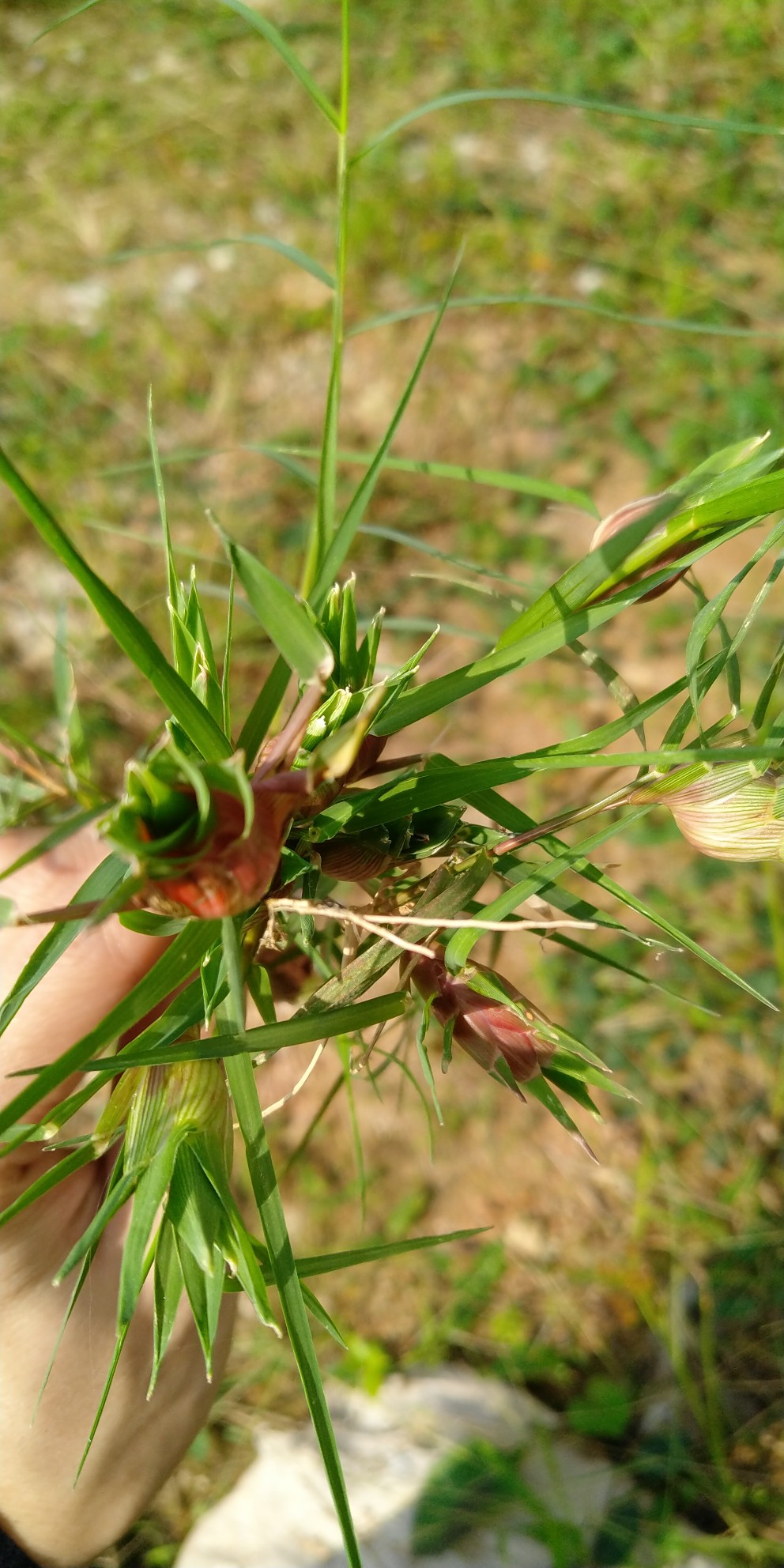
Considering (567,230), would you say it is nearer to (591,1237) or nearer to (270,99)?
(270,99)

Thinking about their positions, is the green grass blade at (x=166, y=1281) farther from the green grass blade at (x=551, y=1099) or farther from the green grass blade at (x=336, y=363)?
the green grass blade at (x=336, y=363)

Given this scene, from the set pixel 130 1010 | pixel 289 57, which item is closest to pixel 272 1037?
pixel 130 1010

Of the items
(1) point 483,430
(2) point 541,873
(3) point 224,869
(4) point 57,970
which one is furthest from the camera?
(1) point 483,430

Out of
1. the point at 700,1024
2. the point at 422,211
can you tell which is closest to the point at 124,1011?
the point at 700,1024

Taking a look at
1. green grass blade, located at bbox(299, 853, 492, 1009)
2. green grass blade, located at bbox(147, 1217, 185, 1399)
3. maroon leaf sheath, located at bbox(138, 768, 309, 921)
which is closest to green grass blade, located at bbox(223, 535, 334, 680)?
maroon leaf sheath, located at bbox(138, 768, 309, 921)

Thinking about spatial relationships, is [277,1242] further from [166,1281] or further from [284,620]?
[284,620]
